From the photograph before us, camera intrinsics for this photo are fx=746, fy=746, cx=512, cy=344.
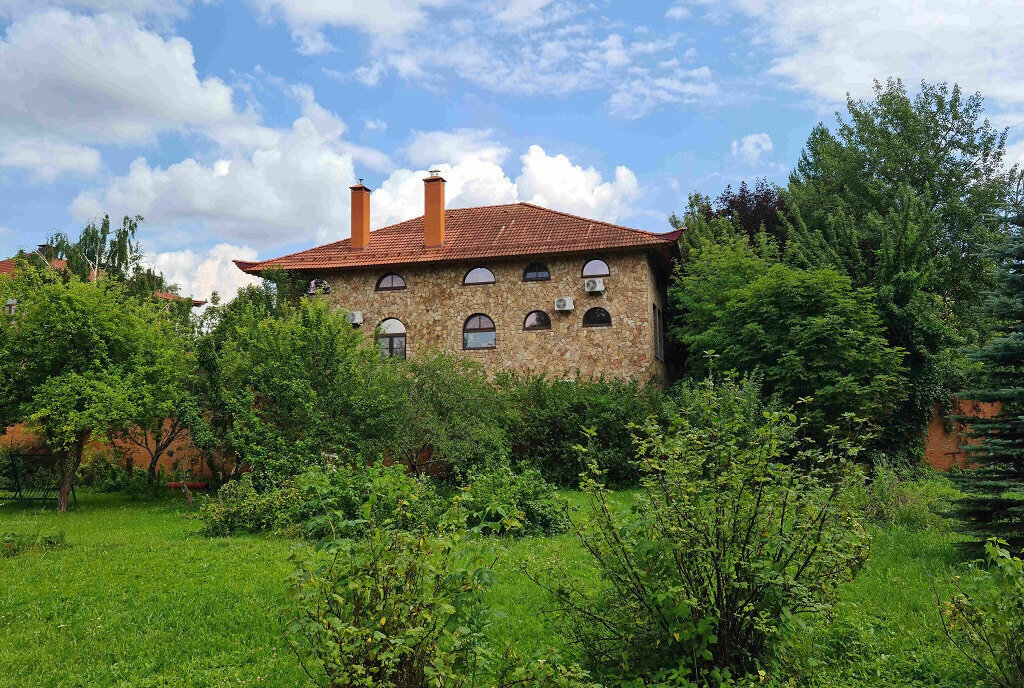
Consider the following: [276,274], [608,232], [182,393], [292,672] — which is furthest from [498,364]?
[292,672]

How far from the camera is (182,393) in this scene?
741 inches

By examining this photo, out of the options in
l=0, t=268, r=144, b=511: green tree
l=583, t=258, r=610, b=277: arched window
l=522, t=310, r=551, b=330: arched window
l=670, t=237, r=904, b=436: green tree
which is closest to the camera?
l=0, t=268, r=144, b=511: green tree

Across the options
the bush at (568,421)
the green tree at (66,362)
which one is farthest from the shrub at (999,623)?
the green tree at (66,362)

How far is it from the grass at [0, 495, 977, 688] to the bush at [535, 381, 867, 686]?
42 centimetres

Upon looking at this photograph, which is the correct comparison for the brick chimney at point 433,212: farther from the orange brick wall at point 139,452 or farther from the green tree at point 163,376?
the orange brick wall at point 139,452

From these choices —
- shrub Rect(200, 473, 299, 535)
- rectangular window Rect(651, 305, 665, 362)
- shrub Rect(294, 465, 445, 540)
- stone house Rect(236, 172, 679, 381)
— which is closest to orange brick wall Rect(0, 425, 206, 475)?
stone house Rect(236, 172, 679, 381)

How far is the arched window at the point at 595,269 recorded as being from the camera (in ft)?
79.8

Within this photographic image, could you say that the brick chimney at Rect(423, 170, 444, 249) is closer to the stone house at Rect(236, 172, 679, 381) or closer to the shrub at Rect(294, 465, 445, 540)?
the stone house at Rect(236, 172, 679, 381)

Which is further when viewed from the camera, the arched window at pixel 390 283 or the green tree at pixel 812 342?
the arched window at pixel 390 283

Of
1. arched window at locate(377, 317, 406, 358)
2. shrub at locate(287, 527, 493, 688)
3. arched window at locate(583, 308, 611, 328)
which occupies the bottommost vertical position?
shrub at locate(287, 527, 493, 688)

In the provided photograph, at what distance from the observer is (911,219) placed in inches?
853

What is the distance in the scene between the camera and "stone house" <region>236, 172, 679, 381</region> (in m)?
24.0

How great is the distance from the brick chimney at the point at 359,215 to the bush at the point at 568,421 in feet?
29.2

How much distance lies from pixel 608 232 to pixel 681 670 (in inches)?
800
